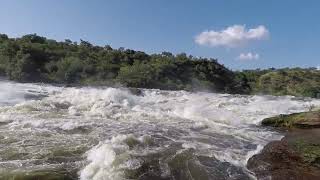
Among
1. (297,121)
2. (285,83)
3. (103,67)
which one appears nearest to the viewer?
(297,121)

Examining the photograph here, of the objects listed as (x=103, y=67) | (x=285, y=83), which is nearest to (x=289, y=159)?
(x=103, y=67)

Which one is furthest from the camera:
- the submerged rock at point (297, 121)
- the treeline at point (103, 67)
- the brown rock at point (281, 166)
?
the treeline at point (103, 67)

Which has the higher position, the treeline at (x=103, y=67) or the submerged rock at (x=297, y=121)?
the treeline at (x=103, y=67)

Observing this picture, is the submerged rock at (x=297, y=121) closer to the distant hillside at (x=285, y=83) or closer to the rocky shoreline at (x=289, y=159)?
the rocky shoreline at (x=289, y=159)

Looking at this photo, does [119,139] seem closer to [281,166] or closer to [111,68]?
[281,166]

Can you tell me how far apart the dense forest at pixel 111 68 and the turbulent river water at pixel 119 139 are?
1651cm

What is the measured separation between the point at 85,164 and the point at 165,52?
5048 centimetres

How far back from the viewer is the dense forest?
4172 cm

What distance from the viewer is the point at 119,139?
1309 centimetres

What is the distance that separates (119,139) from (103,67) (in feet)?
109

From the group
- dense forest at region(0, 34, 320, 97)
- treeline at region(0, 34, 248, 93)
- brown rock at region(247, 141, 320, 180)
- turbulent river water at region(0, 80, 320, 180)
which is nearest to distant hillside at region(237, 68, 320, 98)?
dense forest at region(0, 34, 320, 97)

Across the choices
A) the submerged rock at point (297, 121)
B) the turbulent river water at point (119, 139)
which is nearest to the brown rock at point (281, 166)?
the turbulent river water at point (119, 139)

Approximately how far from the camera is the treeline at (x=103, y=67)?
137 ft

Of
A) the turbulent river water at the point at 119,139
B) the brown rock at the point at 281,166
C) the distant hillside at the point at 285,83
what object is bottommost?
the brown rock at the point at 281,166
